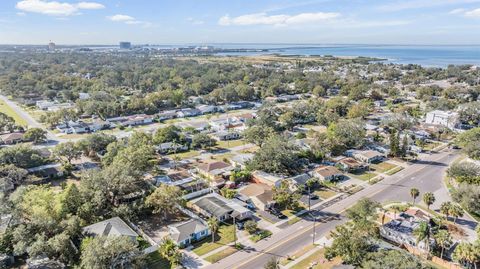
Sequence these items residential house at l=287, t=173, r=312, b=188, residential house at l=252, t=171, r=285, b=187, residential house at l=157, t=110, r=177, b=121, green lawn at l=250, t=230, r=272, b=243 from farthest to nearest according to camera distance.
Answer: residential house at l=157, t=110, r=177, b=121 < residential house at l=252, t=171, r=285, b=187 < residential house at l=287, t=173, r=312, b=188 < green lawn at l=250, t=230, r=272, b=243

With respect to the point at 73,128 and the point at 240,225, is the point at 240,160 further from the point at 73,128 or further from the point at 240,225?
the point at 73,128

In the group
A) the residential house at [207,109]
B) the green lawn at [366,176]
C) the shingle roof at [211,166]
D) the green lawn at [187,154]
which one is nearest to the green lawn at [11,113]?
the residential house at [207,109]

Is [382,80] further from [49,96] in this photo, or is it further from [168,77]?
[49,96]

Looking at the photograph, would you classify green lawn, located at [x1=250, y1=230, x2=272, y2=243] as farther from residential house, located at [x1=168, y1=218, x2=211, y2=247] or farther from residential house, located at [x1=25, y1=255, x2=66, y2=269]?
residential house, located at [x1=25, y1=255, x2=66, y2=269]

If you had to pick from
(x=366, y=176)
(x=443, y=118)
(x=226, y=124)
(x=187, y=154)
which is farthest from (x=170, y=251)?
(x=443, y=118)

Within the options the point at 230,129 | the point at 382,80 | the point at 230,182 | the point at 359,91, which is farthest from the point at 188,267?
the point at 382,80

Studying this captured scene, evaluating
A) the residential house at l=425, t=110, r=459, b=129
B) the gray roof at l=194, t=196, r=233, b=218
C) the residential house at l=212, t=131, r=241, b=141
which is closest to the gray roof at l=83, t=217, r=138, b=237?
the gray roof at l=194, t=196, r=233, b=218
